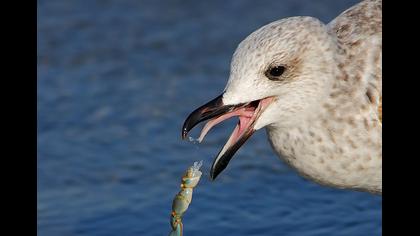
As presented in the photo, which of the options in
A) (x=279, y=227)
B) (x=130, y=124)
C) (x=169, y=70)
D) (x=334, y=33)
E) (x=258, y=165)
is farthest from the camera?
(x=169, y=70)

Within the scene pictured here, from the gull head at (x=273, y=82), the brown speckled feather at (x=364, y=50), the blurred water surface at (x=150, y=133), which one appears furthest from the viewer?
the blurred water surface at (x=150, y=133)

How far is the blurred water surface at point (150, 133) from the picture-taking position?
609cm

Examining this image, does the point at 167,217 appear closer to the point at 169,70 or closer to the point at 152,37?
the point at 169,70

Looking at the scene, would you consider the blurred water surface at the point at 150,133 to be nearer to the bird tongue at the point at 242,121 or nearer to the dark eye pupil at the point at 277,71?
the bird tongue at the point at 242,121

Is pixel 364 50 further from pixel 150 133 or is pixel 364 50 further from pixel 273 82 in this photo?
pixel 150 133

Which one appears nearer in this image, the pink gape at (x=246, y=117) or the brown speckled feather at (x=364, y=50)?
the pink gape at (x=246, y=117)

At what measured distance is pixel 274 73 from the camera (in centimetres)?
467

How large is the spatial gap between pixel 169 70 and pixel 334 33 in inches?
118

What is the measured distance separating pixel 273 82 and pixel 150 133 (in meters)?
2.49

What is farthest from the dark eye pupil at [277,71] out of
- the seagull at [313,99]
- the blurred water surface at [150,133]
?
the blurred water surface at [150,133]

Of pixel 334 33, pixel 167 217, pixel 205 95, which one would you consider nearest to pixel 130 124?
pixel 205 95

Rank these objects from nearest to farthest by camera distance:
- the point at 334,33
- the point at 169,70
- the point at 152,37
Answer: the point at 334,33, the point at 169,70, the point at 152,37

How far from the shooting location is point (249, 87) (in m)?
4.59

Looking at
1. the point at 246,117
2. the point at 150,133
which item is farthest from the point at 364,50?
the point at 150,133
